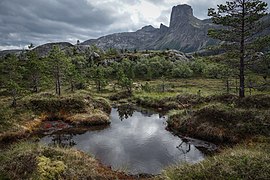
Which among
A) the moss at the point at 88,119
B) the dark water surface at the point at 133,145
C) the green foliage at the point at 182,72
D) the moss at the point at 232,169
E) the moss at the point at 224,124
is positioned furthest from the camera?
the green foliage at the point at 182,72

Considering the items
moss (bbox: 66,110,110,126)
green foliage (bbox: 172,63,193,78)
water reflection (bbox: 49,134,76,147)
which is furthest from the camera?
green foliage (bbox: 172,63,193,78)

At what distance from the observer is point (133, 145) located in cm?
2978

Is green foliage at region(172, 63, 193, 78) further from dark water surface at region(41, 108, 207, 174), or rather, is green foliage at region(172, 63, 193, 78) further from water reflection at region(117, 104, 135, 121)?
dark water surface at region(41, 108, 207, 174)

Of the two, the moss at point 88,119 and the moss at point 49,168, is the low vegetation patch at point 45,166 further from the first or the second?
the moss at point 88,119

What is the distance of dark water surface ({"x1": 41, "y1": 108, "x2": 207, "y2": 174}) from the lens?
24.1 m

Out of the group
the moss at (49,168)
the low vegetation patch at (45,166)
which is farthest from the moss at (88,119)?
the moss at (49,168)

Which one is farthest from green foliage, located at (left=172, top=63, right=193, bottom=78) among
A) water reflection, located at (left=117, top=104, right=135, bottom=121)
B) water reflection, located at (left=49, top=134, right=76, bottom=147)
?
water reflection, located at (left=49, top=134, right=76, bottom=147)

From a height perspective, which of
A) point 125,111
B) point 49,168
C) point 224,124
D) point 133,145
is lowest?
point 133,145

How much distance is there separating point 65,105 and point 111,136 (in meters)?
13.8

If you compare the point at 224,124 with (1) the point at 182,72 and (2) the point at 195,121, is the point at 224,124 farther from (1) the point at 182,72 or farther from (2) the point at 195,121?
(1) the point at 182,72

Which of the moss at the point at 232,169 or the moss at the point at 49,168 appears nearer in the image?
the moss at the point at 232,169

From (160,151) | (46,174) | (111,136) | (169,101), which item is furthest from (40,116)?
(169,101)

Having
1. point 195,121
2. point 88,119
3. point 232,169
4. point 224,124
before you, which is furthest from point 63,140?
point 232,169

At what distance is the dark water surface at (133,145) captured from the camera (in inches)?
950
